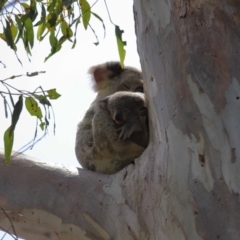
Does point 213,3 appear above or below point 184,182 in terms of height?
→ above

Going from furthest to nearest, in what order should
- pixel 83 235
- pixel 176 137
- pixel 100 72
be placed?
pixel 100 72
pixel 83 235
pixel 176 137

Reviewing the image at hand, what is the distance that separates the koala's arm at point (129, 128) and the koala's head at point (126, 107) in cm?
4

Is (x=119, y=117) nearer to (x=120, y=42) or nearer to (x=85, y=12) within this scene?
(x=120, y=42)

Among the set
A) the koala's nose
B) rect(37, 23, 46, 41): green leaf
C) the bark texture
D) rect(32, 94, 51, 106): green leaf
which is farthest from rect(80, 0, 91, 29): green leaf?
the bark texture

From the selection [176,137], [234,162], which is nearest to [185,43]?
[176,137]

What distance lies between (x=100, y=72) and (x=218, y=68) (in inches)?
76.1

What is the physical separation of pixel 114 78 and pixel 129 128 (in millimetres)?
1211

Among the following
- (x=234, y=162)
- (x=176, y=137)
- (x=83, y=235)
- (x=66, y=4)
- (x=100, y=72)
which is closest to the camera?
(x=234, y=162)

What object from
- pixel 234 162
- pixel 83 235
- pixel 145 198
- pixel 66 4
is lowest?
pixel 83 235

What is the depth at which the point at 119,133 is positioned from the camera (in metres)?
3.09

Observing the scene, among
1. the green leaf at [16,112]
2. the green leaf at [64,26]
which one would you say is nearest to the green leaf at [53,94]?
the green leaf at [16,112]

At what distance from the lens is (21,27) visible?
10.7 ft

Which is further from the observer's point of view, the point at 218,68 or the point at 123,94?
the point at 123,94

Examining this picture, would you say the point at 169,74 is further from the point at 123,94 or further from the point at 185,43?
the point at 123,94
